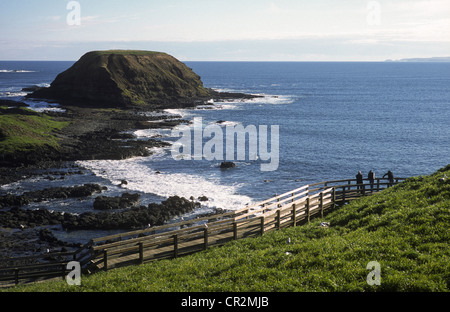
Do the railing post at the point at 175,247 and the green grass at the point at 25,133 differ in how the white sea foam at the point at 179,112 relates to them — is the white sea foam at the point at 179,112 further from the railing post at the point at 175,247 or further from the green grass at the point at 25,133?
the railing post at the point at 175,247

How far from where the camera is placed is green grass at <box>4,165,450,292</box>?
12.0 m

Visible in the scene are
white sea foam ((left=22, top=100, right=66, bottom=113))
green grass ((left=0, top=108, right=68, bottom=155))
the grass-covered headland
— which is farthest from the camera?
white sea foam ((left=22, top=100, right=66, bottom=113))

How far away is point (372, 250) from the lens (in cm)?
1375

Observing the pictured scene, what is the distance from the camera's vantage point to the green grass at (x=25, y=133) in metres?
60.7

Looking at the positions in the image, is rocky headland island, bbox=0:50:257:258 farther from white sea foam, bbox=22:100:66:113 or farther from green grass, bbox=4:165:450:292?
green grass, bbox=4:165:450:292

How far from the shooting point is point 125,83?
122 metres

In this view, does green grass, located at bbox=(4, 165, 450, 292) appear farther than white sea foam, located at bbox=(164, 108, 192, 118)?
No

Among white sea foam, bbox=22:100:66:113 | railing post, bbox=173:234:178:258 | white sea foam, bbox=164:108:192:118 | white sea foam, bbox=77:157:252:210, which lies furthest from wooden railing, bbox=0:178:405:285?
white sea foam, bbox=22:100:66:113

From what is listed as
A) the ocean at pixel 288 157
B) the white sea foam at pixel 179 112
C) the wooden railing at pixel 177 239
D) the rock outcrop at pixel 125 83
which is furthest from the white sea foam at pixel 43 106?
the wooden railing at pixel 177 239

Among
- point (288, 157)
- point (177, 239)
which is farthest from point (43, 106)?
point (177, 239)

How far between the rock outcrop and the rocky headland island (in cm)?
27
